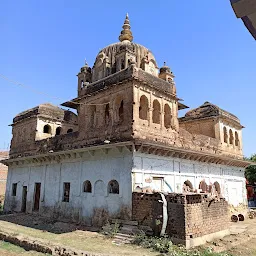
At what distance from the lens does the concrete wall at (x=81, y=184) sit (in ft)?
43.0

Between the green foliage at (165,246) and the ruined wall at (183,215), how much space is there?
17.1 inches

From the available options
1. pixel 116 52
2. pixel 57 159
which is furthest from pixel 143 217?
pixel 116 52

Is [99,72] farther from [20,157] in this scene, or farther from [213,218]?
[213,218]

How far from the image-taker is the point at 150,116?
14453mm

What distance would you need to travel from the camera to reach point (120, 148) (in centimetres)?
1355

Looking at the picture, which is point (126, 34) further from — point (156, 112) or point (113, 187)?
point (113, 187)

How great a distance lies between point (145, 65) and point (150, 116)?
4.76 m

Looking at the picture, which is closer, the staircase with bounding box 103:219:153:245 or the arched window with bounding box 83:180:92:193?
the staircase with bounding box 103:219:153:245

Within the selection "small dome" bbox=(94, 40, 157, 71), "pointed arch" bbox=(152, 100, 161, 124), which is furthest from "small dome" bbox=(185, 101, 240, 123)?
"pointed arch" bbox=(152, 100, 161, 124)

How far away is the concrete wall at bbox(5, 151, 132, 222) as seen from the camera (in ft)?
43.0

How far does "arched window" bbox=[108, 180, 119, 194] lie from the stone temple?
0.05 meters

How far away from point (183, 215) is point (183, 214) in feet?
0.13

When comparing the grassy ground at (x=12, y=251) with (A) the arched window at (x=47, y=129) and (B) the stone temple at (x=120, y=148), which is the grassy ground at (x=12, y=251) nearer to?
(B) the stone temple at (x=120, y=148)

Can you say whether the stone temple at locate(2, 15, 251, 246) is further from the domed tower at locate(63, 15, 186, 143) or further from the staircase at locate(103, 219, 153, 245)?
the staircase at locate(103, 219, 153, 245)
